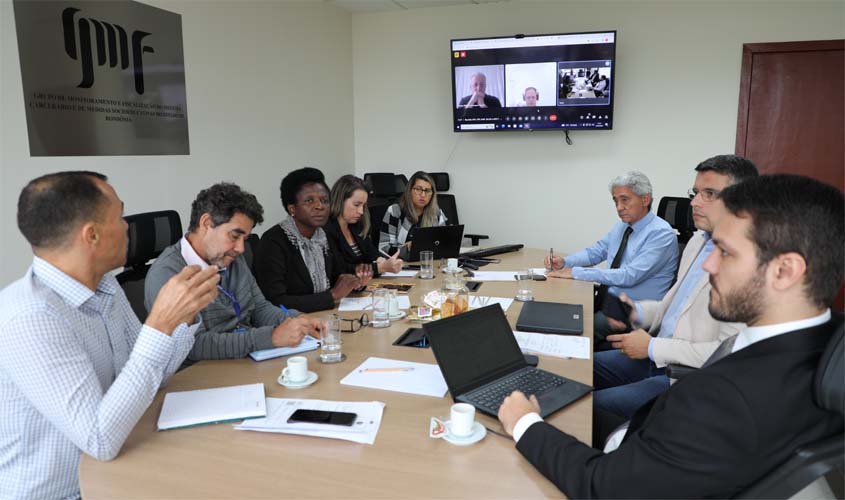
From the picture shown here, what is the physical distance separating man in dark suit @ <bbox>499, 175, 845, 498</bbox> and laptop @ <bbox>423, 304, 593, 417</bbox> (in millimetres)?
270

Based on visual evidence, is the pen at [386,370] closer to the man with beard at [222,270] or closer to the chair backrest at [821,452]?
the man with beard at [222,270]

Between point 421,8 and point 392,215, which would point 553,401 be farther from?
point 421,8

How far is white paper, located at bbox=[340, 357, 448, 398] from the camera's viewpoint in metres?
1.57

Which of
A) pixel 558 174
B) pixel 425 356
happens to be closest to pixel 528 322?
pixel 425 356

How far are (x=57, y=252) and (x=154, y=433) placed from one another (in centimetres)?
48

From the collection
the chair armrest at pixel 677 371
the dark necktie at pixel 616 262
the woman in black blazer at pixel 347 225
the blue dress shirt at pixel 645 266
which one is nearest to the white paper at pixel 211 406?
the chair armrest at pixel 677 371

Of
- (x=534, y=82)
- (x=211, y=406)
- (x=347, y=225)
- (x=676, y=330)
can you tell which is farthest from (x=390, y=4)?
(x=211, y=406)

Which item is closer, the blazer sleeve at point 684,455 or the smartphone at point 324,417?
the blazer sleeve at point 684,455

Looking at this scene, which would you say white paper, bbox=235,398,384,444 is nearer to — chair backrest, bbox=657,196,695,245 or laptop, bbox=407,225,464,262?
laptop, bbox=407,225,464,262

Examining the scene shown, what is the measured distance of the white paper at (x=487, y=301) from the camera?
2487 mm

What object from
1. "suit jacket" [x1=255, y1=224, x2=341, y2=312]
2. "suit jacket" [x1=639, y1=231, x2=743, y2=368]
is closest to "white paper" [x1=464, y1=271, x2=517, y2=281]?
"suit jacket" [x1=255, y1=224, x2=341, y2=312]

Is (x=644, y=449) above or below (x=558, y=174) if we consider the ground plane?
below

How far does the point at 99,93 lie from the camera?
306cm

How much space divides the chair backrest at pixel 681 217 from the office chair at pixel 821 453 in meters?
2.97
